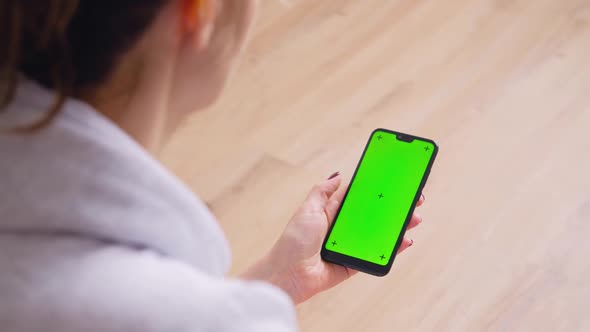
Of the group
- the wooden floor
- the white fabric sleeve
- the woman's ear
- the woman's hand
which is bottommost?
the wooden floor

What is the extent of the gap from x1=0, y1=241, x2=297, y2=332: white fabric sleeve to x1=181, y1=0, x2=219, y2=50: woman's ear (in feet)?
0.43

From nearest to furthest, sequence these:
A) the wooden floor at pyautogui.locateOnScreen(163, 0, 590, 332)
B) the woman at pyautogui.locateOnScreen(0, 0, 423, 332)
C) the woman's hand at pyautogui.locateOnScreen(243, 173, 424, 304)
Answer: the woman at pyautogui.locateOnScreen(0, 0, 423, 332)
the woman's hand at pyautogui.locateOnScreen(243, 173, 424, 304)
the wooden floor at pyautogui.locateOnScreen(163, 0, 590, 332)

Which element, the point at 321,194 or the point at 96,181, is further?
the point at 321,194

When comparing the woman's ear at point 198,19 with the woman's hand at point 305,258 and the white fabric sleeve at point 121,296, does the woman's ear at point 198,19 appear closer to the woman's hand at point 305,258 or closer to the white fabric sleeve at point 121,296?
the white fabric sleeve at point 121,296

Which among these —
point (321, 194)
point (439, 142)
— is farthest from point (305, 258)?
point (439, 142)

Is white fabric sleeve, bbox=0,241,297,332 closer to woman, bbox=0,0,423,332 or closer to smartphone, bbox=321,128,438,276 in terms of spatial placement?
woman, bbox=0,0,423,332

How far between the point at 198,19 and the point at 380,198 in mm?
594

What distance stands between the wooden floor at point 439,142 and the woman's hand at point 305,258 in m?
0.18

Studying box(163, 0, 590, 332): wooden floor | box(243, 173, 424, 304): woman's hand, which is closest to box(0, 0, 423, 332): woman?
box(243, 173, 424, 304): woman's hand

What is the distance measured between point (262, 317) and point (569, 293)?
74 centimetres

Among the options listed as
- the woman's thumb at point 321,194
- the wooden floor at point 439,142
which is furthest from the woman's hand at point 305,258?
the wooden floor at point 439,142

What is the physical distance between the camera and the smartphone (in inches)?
37.4

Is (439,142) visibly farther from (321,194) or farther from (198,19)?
Answer: (198,19)

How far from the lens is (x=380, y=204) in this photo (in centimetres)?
98
